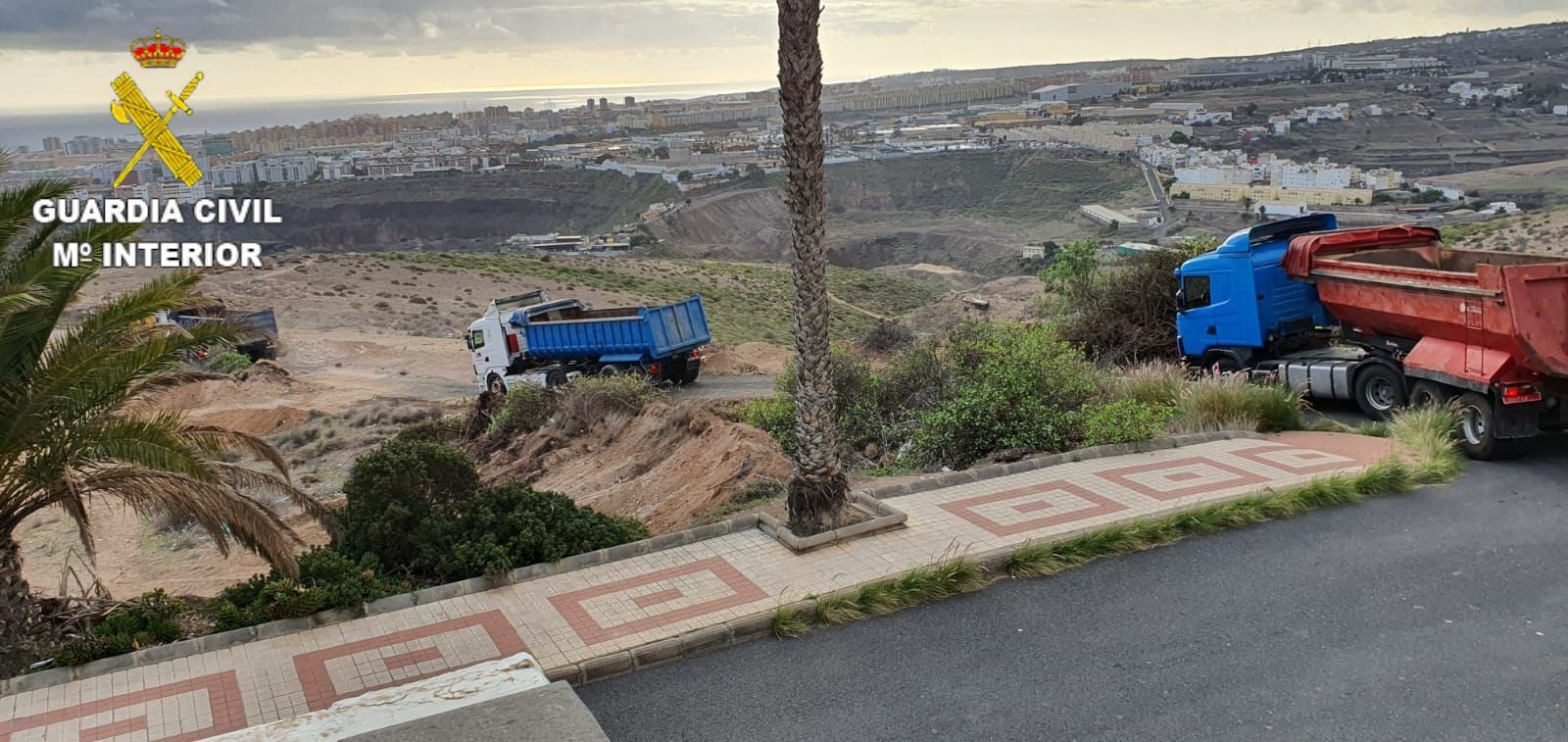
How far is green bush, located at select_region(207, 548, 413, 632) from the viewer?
7.71 meters

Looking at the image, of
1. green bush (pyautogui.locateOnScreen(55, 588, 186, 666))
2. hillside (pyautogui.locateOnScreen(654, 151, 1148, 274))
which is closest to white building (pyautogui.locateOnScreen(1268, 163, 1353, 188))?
hillside (pyautogui.locateOnScreen(654, 151, 1148, 274))

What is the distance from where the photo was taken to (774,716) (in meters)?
6.55

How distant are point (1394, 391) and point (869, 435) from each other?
22.7 feet

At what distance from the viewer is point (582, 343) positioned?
977 inches

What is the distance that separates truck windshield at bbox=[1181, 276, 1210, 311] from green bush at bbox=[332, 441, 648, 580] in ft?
38.6

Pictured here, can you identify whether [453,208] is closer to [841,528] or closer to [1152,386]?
[1152,386]

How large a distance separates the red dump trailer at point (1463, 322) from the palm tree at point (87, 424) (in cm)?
1192

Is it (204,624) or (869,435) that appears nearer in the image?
(204,624)

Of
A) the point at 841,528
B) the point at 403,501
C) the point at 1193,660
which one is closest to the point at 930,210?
the point at 841,528

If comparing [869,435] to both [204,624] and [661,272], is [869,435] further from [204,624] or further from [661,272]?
[661,272]

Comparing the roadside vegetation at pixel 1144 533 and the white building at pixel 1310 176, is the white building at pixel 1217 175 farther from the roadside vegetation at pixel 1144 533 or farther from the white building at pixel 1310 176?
the roadside vegetation at pixel 1144 533

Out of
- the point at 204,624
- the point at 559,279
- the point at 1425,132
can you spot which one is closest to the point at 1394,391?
the point at 204,624

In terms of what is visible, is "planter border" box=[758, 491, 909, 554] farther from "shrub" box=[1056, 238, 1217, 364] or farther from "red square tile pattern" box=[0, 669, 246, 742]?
"shrub" box=[1056, 238, 1217, 364]

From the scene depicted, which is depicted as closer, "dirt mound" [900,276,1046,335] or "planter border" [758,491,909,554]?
"planter border" [758,491,909,554]
